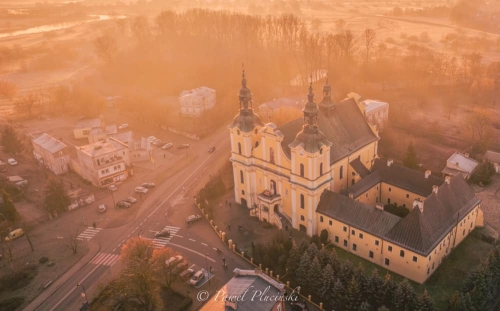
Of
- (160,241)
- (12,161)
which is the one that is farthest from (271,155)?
Result: (12,161)

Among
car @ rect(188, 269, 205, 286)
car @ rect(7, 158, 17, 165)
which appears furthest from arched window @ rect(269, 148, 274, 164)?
car @ rect(7, 158, 17, 165)

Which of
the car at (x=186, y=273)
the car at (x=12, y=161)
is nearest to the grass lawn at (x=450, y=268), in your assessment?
the car at (x=186, y=273)

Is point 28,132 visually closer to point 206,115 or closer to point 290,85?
point 206,115

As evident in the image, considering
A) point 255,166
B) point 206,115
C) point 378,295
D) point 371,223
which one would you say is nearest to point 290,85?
point 206,115

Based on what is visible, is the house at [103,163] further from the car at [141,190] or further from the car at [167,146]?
the car at [167,146]

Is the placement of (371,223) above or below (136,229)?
above

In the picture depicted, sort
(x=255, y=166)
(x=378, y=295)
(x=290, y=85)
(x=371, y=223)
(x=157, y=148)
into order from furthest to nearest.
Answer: (x=290, y=85), (x=157, y=148), (x=255, y=166), (x=371, y=223), (x=378, y=295)
